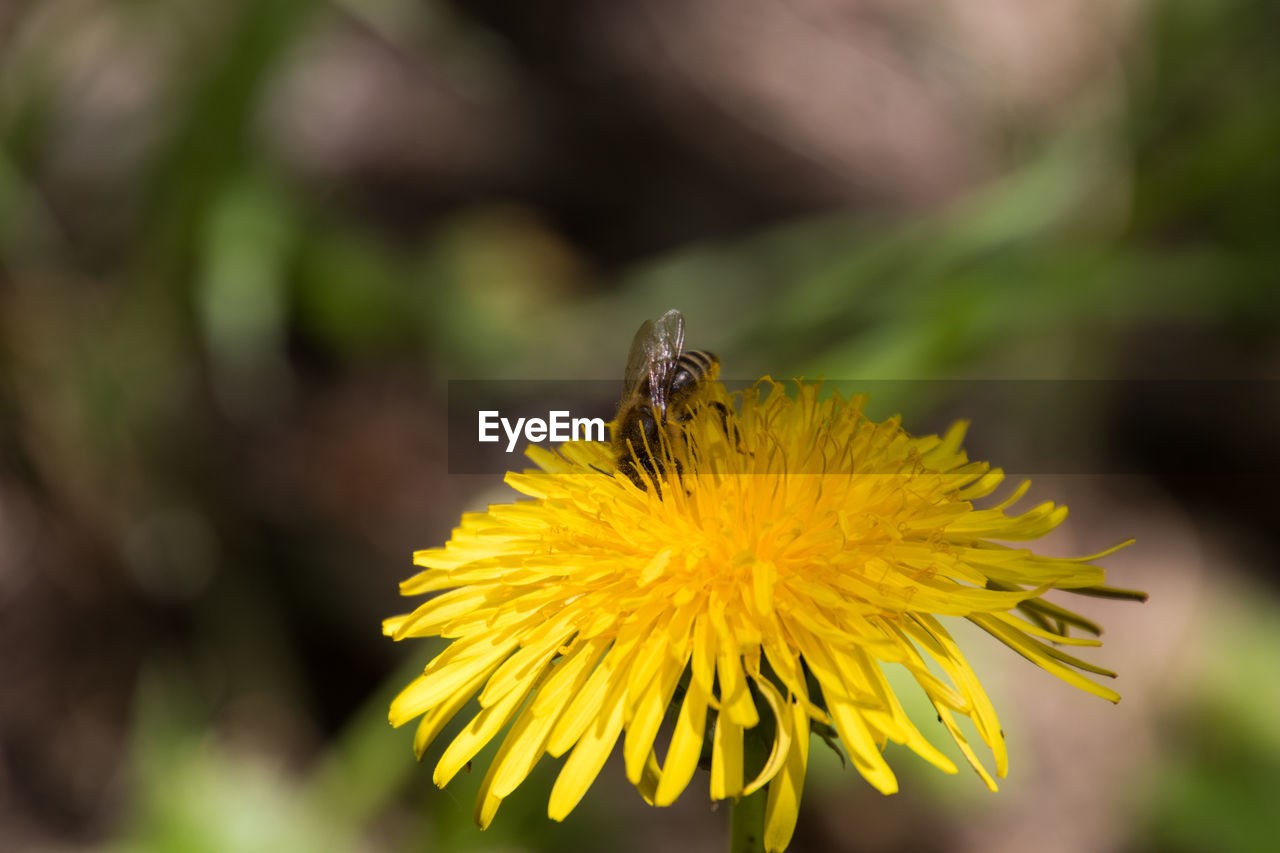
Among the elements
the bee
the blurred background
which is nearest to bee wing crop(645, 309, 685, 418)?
the bee

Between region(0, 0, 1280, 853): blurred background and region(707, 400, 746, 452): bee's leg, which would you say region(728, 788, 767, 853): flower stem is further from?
region(0, 0, 1280, 853): blurred background

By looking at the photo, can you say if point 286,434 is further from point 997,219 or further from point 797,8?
point 797,8

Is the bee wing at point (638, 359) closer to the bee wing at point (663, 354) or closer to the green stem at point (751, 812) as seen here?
the bee wing at point (663, 354)

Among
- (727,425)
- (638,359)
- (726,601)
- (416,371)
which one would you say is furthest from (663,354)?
(416,371)

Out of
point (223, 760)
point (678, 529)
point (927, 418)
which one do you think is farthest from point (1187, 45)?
point (223, 760)

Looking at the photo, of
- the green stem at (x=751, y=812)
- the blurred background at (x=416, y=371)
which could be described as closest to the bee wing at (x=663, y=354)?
the green stem at (x=751, y=812)
